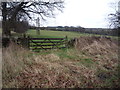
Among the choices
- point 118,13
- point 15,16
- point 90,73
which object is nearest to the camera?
point 90,73

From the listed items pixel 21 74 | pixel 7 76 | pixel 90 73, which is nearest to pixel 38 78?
pixel 21 74

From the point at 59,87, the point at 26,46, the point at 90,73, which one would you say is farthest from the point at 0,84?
the point at 26,46

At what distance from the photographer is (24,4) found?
1182 cm

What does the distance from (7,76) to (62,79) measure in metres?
2.04

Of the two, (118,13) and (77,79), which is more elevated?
(118,13)

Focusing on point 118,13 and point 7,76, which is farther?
point 118,13

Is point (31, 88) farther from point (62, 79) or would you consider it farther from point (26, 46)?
point (26, 46)

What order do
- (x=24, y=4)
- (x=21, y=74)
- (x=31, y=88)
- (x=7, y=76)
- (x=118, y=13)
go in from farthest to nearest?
(x=24, y=4) → (x=118, y=13) → (x=21, y=74) → (x=7, y=76) → (x=31, y=88)

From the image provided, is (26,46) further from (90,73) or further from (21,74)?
(90,73)

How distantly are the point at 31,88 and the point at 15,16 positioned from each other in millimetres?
11020

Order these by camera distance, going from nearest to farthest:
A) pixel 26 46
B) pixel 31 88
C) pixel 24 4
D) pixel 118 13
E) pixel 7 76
Result: 1. pixel 31 88
2. pixel 7 76
3. pixel 26 46
4. pixel 118 13
5. pixel 24 4

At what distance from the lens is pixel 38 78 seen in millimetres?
3064

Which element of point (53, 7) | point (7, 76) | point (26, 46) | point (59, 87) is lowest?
point (59, 87)

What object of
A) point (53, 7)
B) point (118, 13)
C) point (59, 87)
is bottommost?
point (59, 87)
